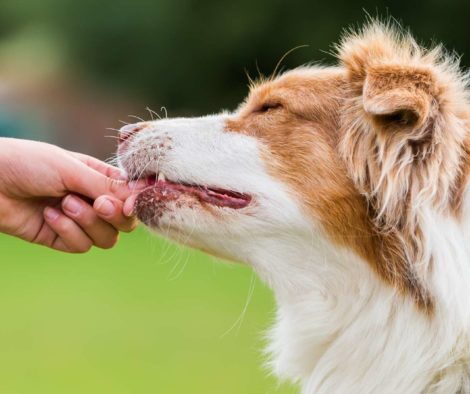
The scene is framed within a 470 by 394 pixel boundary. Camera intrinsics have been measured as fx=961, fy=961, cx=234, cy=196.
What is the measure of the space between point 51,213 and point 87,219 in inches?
8.6

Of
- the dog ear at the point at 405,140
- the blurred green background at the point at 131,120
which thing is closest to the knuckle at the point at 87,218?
the dog ear at the point at 405,140

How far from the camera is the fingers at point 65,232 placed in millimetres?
4977

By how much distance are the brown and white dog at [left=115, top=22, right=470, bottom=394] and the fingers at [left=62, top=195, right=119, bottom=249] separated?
399mm

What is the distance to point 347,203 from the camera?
13.9ft

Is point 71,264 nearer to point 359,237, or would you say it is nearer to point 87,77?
point 359,237

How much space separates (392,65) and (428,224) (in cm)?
69

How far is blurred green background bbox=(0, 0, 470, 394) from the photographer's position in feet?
31.0

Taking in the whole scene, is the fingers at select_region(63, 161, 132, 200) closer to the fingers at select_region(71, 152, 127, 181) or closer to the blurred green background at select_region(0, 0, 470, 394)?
the fingers at select_region(71, 152, 127, 181)

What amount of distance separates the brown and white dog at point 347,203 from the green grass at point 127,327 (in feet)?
4.35

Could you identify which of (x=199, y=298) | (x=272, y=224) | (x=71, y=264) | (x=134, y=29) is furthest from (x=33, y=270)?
(x=134, y=29)

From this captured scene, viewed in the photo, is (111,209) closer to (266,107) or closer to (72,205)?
(72,205)

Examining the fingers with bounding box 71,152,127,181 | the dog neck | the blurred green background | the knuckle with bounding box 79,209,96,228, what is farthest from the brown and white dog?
the blurred green background

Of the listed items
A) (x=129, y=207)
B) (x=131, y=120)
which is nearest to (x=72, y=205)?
(x=129, y=207)

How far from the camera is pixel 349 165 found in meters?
4.23
